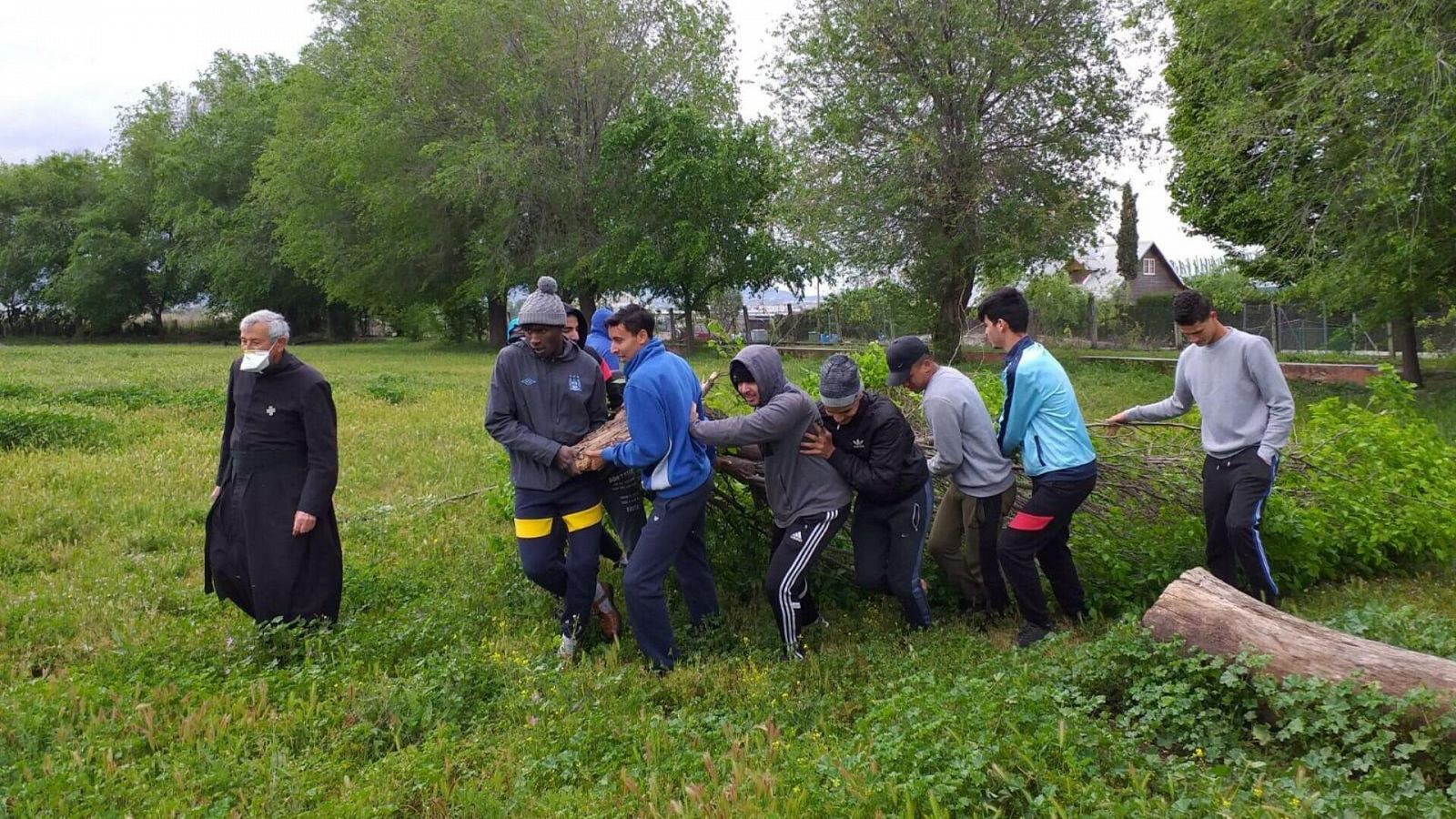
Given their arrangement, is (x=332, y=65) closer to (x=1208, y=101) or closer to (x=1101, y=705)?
(x=1208, y=101)

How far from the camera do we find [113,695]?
4.38 m

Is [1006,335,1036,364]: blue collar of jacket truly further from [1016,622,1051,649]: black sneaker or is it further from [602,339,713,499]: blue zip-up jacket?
[602,339,713,499]: blue zip-up jacket

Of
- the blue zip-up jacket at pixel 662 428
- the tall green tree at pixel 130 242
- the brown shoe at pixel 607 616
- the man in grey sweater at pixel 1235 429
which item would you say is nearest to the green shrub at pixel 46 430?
the brown shoe at pixel 607 616

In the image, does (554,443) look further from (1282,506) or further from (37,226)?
(37,226)

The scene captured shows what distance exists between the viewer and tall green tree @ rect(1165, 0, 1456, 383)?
984 cm

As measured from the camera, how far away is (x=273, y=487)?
5.02m

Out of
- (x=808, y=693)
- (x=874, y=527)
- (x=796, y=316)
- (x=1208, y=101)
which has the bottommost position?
(x=808, y=693)

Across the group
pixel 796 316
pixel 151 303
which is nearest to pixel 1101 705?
pixel 796 316

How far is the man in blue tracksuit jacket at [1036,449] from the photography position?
4727 millimetres

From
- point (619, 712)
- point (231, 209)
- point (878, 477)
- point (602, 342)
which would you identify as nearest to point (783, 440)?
point (878, 477)

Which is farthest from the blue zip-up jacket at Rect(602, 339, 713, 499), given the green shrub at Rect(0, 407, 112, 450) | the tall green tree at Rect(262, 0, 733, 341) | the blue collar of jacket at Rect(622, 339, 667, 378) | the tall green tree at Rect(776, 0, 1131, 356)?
the tall green tree at Rect(262, 0, 733, 341)

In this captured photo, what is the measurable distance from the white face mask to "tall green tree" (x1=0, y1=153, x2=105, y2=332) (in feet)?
186

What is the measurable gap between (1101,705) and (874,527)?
1.52m

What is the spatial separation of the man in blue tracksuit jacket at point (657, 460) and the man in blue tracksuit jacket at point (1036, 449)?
1.63m
